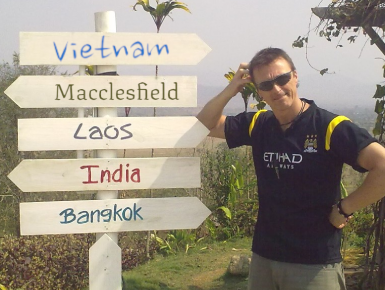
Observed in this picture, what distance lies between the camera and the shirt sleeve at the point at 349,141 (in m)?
2.33

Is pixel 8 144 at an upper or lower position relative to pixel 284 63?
→ lower

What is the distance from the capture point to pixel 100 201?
2.98 m

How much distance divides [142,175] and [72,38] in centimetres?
87

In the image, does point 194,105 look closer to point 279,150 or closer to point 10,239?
point 279,150

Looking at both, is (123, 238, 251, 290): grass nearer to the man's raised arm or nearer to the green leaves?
the man's raised arm

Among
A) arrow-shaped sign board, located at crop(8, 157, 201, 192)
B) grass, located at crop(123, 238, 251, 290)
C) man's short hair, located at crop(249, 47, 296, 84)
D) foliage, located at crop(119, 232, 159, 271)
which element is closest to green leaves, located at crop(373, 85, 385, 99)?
man's short hair, located at crop(249, 47, 296, 84)

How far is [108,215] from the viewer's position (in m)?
3.01

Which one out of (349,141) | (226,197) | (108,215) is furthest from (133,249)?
(349,141)

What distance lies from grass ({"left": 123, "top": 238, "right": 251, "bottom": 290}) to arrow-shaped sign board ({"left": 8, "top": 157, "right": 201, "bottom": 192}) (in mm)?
1751

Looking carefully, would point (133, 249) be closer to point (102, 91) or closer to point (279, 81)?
point (102, 91)

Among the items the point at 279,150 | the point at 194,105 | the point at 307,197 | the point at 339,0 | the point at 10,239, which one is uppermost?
the point at 339,0

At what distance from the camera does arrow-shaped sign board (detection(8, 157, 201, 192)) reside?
2.91 metres

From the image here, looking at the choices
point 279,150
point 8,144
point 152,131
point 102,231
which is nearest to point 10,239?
point 8,144

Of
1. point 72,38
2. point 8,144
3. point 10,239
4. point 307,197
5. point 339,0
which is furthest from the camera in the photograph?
point 8,144
